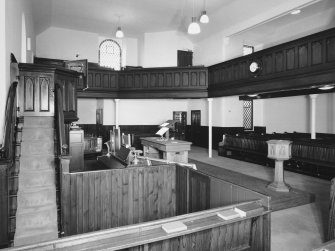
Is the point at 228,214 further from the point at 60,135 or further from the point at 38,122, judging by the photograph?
the point at 38,122

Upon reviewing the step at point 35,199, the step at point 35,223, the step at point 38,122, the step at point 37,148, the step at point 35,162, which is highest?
the step at point 38,122

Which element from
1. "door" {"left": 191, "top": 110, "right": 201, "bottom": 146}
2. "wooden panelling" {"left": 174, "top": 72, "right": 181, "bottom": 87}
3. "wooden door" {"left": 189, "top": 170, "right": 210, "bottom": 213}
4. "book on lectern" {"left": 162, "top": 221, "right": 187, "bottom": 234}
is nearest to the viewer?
"book on lectern" {"left": 162, "top": 221, "right": 187, "bottom": 234}

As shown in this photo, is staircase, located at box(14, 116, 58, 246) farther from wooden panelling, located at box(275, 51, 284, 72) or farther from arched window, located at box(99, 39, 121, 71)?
arched window, located at box(99, 39, 121, 71)

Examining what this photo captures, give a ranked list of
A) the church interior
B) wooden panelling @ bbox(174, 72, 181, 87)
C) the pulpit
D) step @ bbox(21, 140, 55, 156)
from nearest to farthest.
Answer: the church interior
step @ bbox(21, 140, 55, 156)
the pulpit
wooden panelling @ bbox(174, 72, 181, 87)

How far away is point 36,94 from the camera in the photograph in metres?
6.66

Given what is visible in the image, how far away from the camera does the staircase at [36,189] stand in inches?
141

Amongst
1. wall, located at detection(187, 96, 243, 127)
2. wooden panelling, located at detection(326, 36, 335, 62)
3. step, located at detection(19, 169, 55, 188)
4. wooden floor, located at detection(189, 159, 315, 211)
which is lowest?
wooden floor, located at detection(189, 159, 315, 211)

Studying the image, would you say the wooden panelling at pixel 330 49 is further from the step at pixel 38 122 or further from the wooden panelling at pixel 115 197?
the step at pixel 38 122

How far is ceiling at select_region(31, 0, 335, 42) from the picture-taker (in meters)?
10.4

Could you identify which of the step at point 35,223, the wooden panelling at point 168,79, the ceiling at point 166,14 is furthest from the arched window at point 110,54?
the step at point 35,223

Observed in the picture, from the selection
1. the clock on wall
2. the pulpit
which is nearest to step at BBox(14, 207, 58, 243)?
the pulpit

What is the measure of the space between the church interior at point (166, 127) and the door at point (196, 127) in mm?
106

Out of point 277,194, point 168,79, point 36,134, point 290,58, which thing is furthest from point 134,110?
point 277,194

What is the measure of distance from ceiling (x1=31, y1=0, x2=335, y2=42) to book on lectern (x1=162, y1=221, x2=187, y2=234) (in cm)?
988
